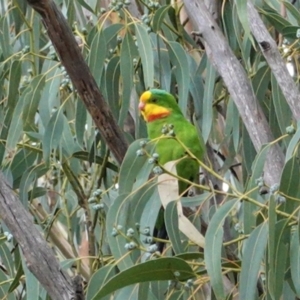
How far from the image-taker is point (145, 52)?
1.60 metres

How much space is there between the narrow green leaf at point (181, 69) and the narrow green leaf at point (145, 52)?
10 cm

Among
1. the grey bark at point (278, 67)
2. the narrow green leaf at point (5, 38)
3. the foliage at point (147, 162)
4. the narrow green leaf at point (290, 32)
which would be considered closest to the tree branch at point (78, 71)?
the foliage at point (147, 162)

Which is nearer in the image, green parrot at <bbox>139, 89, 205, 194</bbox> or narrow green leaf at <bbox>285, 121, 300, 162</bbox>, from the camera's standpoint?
narrow green leaf at <bbox>285, 121, 300, 162</bbox>

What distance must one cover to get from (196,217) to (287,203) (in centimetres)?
34

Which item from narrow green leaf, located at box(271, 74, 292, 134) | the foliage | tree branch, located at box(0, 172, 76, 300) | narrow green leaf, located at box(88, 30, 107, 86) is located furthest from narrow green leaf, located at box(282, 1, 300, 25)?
tree branch, located at box(0, 172, 76, 300)

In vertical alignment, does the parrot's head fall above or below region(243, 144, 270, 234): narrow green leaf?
above

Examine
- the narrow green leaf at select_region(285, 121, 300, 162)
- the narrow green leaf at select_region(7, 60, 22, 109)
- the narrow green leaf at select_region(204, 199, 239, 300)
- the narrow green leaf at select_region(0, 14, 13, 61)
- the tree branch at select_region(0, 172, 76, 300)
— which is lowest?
the narrow green leaf at select_region(204, 199, 239, 300)

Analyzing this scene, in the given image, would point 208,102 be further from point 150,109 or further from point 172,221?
point 172,221

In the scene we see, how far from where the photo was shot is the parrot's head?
71.9 inches

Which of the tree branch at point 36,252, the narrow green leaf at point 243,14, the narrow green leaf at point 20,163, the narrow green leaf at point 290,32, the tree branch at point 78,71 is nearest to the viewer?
the tree branch at point 36,252

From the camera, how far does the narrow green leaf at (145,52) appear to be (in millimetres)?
1571

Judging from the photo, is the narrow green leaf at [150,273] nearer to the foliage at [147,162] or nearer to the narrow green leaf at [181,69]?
the foliage at [147,162]

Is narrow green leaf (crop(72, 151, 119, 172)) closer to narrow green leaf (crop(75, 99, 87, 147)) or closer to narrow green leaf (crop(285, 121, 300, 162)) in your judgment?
narrow green leaf (crop(75, 99, 87, 147))

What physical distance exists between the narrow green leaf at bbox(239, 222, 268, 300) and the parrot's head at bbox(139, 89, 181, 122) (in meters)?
0.67
